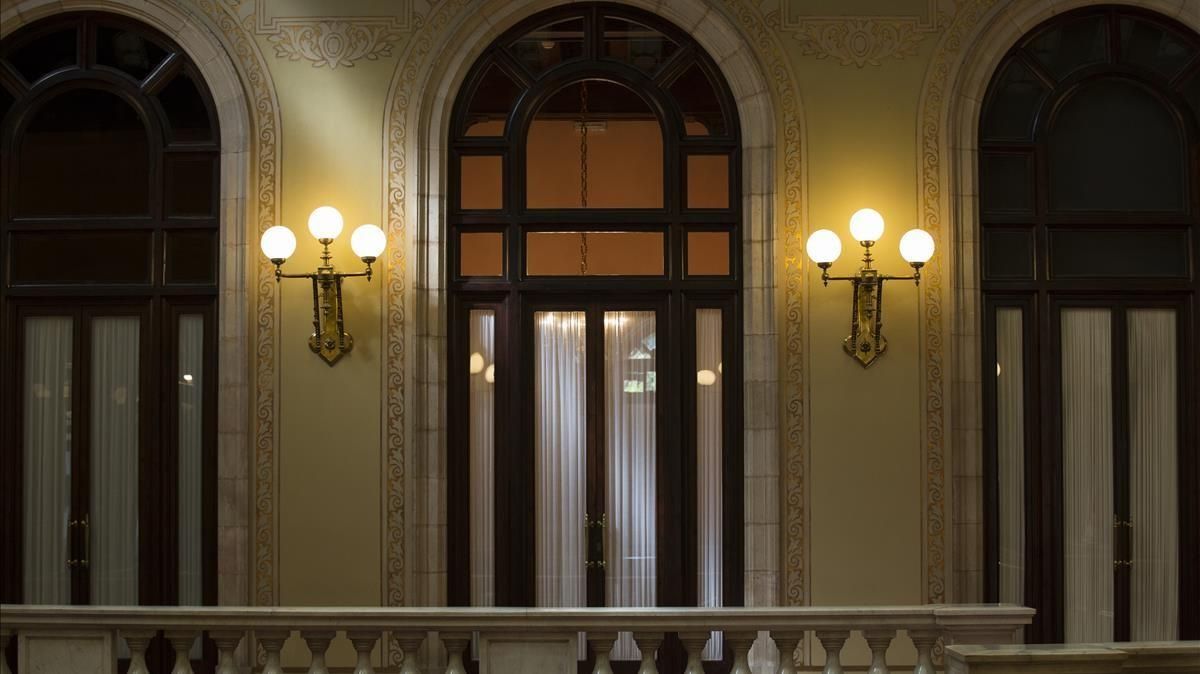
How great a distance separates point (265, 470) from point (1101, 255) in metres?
5.80

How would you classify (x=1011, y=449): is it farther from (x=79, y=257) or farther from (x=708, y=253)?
(x=79, y=257)

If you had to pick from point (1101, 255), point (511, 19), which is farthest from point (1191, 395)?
point (511, 19)

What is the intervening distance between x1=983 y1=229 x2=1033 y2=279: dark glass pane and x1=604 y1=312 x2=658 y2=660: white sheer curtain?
7.58 feet

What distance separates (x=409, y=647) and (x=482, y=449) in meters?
2.27

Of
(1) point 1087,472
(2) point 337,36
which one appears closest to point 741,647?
(1) point 1087,472

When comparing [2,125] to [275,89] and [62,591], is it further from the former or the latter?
[62,591]

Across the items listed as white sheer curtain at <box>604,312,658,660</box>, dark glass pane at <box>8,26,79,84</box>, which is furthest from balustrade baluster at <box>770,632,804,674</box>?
dark glass pane at <box>8,26,79,84</box>

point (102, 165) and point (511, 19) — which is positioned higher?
point (511, 19)

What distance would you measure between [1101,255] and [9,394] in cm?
746

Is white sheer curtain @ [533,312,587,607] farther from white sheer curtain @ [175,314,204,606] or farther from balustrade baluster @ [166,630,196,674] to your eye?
balustrade baluster @ [166,630,196,674]

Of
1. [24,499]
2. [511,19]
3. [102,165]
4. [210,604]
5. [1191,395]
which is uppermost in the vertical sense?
[511,19]

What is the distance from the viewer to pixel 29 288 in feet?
29.2

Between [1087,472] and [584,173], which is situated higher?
[584,173]

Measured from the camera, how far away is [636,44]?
9070 millimetres
